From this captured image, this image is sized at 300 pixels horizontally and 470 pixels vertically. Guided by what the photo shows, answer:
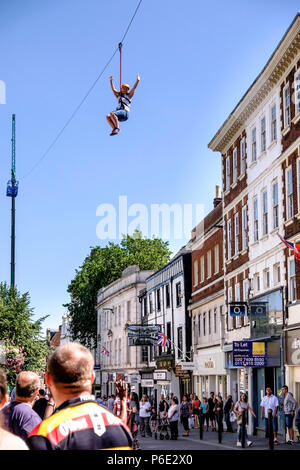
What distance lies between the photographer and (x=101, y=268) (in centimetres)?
8138

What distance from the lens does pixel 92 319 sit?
87.3 m

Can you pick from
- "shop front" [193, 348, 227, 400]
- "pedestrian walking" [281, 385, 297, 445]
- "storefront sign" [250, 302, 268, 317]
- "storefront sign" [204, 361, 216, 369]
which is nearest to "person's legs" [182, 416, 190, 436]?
"storefront sign" [250, 302, 268, 317]

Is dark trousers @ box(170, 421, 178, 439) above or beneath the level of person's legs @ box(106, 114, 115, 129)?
beneath

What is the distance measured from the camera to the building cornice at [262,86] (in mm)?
29344

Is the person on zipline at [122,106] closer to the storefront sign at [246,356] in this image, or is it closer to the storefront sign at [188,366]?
the storefront sign at [246,356]

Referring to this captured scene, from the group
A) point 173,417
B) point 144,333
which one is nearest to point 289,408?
point 173,417

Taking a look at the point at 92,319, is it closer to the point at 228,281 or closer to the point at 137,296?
the point at 137,296

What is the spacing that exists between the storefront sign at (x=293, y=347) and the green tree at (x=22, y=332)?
58.4ft

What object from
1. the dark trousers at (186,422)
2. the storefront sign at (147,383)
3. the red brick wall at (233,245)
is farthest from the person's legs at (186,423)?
the storefront sign at (147,383)

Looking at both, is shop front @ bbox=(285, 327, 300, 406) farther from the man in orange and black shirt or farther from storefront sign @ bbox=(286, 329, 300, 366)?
the man in orange and black shirt

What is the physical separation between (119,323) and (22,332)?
107 ft

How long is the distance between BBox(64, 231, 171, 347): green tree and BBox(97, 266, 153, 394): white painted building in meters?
1.25

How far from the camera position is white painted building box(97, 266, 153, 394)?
70188 millimetres
